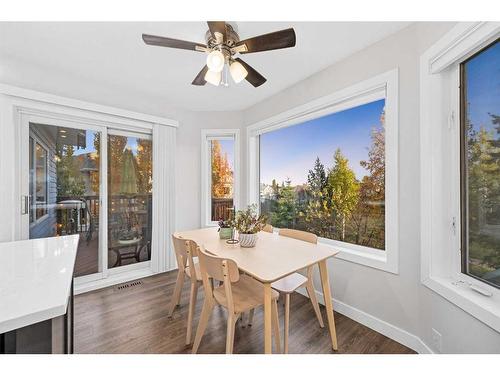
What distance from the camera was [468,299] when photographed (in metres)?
1.28

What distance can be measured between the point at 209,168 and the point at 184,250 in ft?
6.58

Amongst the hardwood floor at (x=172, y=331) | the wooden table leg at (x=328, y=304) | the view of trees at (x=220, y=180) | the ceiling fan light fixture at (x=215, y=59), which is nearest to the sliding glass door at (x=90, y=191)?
the hardwood floor at (x=172, y=331)

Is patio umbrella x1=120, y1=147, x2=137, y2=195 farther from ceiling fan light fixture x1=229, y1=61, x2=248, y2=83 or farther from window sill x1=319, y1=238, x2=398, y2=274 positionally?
window sill x1=319, y1=238, x2=398, y2=274

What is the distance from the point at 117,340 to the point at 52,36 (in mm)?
2517

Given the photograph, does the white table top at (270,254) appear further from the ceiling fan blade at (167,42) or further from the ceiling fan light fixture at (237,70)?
the ceiling fan blade at (167,42)

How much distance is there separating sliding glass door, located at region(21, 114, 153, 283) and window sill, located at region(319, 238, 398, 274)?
260 cm

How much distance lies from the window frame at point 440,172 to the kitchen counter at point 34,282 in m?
2.06

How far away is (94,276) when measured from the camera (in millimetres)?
2816

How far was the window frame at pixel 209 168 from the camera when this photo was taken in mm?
3596

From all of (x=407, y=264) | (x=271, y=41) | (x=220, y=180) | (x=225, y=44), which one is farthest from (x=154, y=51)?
(x=407, y=264)

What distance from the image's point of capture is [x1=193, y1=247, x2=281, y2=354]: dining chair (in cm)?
139

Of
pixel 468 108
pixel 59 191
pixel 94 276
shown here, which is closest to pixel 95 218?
pixel 59 191
